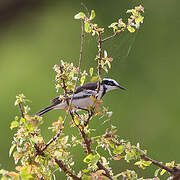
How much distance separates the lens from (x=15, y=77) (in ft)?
14.3

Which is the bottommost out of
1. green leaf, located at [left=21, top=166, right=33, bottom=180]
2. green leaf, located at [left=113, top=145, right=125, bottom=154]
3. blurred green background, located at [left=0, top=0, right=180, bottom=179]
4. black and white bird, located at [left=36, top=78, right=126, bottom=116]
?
green leaf, located at [left=21, top=166, right=33, bottom=180]

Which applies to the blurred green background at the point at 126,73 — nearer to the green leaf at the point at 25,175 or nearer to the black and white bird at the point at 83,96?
the black and white bird at the point at 83,96

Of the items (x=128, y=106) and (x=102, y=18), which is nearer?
(x=128, y=106)

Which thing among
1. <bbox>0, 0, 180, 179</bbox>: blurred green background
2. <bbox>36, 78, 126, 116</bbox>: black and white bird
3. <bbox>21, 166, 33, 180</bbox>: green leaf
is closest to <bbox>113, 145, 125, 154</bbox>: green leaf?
<bbox>21, 166, 33, 180</bbox>: green leaf

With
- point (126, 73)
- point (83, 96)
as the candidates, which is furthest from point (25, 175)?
point (126, 73)

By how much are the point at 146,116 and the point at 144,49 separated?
2.34 feet

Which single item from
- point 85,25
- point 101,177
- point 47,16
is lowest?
point 101,177

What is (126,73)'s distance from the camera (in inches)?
163

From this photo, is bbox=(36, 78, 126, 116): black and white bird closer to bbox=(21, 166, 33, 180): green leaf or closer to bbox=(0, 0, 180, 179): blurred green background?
bbox=(21, 166, 33, 180): green leaf

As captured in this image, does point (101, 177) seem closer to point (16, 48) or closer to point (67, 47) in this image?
point (67, 47)

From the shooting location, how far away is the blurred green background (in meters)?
3.82

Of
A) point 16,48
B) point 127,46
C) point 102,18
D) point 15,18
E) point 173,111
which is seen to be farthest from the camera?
point 15,18

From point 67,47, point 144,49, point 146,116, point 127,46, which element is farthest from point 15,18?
point 127,46

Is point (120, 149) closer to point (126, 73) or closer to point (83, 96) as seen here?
point (83, 96)
